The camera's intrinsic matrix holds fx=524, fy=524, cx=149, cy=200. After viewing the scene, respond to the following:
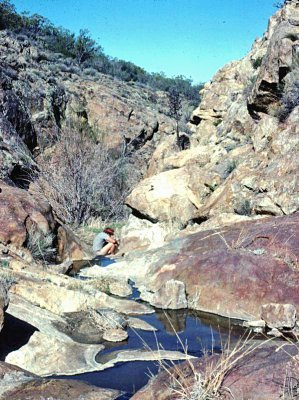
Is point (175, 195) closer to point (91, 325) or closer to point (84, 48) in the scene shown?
point (91, 325)

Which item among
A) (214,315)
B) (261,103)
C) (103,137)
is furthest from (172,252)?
(103,137)

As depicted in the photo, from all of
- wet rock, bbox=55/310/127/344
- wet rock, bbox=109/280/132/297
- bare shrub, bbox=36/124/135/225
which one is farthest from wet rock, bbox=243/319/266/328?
bare shrub, bbox=36/124/135/225

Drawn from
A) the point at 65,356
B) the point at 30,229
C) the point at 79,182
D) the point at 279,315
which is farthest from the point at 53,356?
the point at 79,182

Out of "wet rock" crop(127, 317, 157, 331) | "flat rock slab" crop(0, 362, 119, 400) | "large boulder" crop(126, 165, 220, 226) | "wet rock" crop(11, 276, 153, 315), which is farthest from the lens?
"large boulder" crop(126, 165, 220, 226)

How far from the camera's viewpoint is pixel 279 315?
268 inches

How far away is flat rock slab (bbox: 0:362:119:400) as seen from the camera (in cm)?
441

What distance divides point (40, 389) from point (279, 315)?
11.5ft

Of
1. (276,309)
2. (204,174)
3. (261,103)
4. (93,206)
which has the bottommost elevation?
(93,206)

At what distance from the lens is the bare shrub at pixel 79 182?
1917 cm

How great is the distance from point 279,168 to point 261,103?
326 cm

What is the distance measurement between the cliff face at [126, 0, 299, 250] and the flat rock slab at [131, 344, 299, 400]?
22.6 feet

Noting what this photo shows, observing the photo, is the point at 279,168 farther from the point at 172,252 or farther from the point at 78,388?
the point at 78,388

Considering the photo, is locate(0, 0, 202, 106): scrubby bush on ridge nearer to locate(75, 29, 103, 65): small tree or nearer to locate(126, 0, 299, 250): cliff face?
locate(75, 29, 103, 65): small tree

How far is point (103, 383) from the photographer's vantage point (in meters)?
5.27
